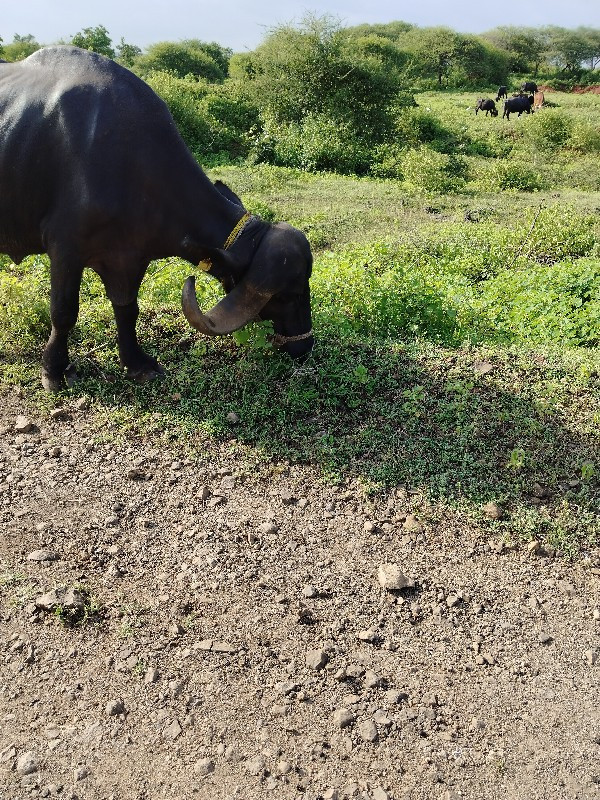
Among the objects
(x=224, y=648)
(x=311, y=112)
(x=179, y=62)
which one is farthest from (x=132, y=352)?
(x=179, y=62)

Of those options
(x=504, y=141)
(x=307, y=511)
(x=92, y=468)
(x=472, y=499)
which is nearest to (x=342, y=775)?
(x=307, y=511)

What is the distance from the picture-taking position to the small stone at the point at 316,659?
2990 millimetres

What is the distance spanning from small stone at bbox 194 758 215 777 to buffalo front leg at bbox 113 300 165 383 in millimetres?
2746

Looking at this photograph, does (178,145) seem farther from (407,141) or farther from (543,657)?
(407,141)

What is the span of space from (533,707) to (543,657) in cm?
28

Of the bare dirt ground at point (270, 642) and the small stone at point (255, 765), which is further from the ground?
the bare dirt ground at point (270, 642)

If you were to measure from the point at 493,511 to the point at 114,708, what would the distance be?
2126 mm

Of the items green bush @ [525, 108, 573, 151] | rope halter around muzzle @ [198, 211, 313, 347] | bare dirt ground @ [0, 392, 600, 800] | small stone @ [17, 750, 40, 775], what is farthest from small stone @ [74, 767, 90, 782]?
green bush @ [525, 108, 573, 151]

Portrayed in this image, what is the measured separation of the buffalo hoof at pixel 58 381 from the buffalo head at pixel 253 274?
1039 millimetres

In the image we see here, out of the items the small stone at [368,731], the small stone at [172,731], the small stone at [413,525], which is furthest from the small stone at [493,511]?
the small stone at [172,731]

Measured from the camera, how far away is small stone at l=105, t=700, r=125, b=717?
2.77m

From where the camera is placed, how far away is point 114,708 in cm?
278

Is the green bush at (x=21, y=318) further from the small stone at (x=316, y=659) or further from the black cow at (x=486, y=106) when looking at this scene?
the black cow at (x=486, y=106)

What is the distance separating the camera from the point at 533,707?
2875 millimetres
